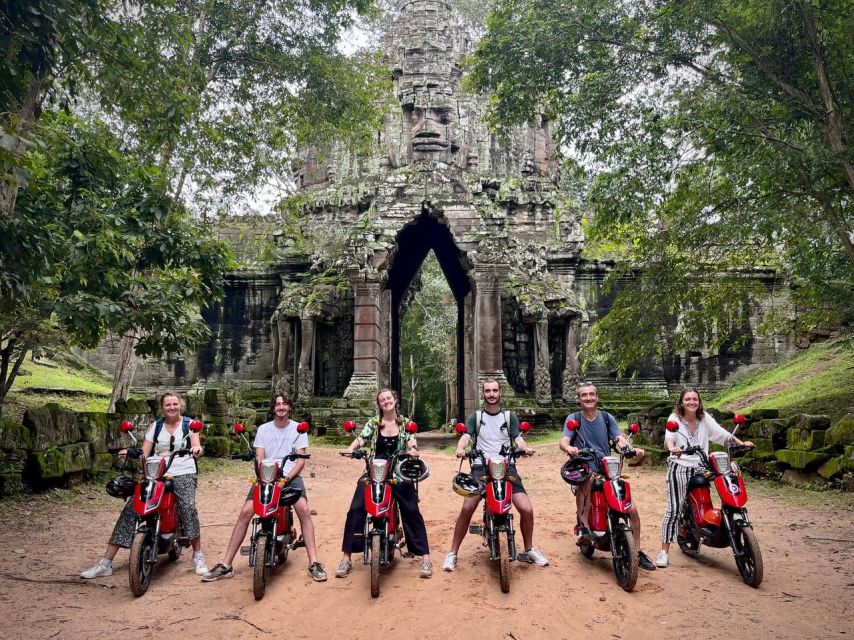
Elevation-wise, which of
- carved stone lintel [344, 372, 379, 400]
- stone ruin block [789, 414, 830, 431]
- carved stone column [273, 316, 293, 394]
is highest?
carved stone column [273, 316, 293, 394]

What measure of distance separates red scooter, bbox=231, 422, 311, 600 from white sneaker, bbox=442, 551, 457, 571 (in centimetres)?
116

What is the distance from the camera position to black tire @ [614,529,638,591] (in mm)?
4656

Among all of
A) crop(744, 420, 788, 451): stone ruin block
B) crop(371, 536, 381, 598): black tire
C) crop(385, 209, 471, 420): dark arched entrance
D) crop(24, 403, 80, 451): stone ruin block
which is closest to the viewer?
crop(371, 536, 381, 598): black tire

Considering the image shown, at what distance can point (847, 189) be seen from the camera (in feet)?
30.0

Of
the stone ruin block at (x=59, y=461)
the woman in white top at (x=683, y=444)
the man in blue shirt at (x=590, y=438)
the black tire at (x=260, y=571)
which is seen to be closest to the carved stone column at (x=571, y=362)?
the woman in white top at (x=683, y=444)

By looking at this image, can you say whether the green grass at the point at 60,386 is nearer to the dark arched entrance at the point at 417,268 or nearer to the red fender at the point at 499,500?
the dark arched entrance at the point at 417,268

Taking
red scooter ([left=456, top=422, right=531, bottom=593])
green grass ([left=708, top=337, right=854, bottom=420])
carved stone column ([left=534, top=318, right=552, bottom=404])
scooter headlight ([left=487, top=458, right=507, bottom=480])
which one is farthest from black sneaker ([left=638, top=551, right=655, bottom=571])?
carved stone column ([left=534, top=318, right=552, bottom=404])

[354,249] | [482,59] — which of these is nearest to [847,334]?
[482,59]

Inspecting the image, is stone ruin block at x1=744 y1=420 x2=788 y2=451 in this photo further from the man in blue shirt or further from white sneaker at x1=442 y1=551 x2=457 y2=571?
white sneaker at x1=442 y1=551 x2=457 y2=571

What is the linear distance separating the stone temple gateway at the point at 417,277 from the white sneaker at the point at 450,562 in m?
9.59

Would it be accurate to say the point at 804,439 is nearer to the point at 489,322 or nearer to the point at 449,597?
the point at 449,597

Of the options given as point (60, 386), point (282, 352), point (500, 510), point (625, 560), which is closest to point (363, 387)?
point (282, 352)

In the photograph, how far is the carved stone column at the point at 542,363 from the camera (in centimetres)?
1652

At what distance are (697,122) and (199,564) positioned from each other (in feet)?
26.6
